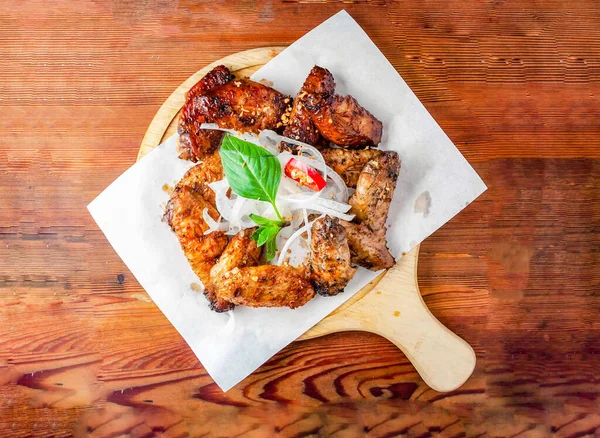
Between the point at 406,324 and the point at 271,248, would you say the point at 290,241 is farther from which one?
the point at 406,324

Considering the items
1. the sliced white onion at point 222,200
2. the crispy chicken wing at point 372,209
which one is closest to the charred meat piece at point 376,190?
the crispy chicken wing at point 372,209

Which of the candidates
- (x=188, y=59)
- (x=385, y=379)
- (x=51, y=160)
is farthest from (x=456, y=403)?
(x=51, y=160)

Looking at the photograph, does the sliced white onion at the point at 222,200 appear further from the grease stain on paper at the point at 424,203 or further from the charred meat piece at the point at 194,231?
the grease stain on paper at the point at 424,203

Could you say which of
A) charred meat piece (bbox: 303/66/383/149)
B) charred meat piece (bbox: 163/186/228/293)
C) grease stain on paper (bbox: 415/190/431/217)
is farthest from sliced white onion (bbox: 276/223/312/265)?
grease stain on paper (bbox: 415/190/431/217)

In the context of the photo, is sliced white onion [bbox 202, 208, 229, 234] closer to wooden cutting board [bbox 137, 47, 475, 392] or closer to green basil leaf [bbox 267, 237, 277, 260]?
green basil leaf [bbox 267, 237, 277, 260]

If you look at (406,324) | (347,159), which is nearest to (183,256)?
(347,159)

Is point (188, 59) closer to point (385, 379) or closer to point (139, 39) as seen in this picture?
point (139, 39)
